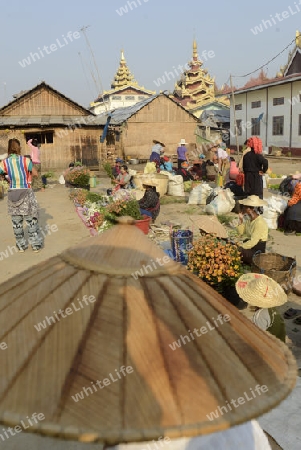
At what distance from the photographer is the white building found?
2577 centimetres

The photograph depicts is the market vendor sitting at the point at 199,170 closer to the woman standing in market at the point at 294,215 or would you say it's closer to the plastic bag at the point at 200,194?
the plastic bag at the point at 200,194

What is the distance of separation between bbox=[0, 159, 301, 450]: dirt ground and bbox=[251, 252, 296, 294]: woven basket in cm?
31

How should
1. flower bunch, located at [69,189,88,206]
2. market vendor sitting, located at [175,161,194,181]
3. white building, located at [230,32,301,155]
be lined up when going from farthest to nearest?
white building, located at [230,32,301,155]
market vendor sitting, located at [175,161,194,181]
flower bunch, located at [69,189,88,206]

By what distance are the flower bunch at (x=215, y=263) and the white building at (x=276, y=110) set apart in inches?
794

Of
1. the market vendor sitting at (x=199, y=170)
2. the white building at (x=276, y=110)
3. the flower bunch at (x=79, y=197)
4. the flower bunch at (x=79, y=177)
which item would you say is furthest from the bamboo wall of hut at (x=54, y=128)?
the white building at (x=276, y=110)

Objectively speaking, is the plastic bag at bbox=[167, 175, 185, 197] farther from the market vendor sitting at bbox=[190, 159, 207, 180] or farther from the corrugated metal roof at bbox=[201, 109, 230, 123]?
the corrugated metal roof at bbox=[201, 109, 230, 123]

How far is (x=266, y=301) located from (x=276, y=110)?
2690 centimetres

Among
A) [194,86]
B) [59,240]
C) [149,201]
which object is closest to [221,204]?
[149,201]

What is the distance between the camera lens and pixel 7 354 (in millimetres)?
988

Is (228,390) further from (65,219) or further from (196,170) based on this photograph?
(196,170)

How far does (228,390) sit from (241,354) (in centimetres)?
13

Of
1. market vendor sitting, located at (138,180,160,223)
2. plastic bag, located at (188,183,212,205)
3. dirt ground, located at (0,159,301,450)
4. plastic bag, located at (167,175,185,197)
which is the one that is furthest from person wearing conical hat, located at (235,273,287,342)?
plastic bag, located at (167,175,185,197)

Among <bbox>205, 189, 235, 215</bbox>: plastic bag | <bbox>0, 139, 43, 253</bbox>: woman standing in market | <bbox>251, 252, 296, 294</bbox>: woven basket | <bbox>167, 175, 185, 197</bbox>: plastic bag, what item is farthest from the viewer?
<bbox>167, 175, 185, 197</bbox>: plastic bag

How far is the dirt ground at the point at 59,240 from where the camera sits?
2.72 m
